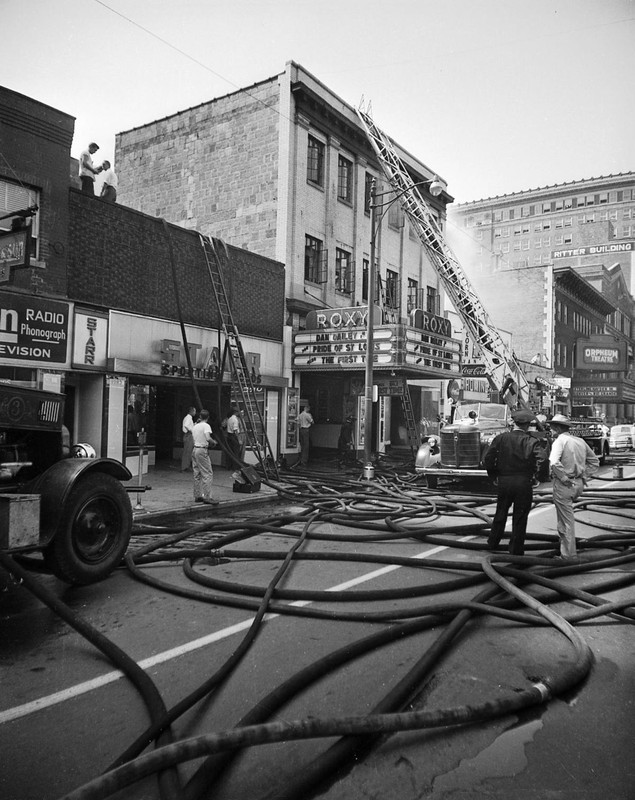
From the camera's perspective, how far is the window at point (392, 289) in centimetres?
2683

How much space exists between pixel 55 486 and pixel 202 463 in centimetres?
610

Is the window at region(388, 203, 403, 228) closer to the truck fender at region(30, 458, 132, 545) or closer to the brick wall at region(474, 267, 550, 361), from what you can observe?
the truck fender at region(30, 458, 132, 545)

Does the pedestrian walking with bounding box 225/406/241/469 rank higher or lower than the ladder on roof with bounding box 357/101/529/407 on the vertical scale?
lower

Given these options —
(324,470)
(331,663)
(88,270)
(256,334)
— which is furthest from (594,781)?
(256,334)

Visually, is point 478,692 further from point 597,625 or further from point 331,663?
point 597,625

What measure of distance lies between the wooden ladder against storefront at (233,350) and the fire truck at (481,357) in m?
4.75

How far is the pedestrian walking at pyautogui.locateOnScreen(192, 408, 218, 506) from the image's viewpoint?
1197cm

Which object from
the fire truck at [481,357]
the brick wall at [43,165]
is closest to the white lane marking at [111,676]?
the fire truck at [481,357]

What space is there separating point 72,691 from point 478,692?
2.73m

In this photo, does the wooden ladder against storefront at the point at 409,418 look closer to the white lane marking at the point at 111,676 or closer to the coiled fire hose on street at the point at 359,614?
the coiled fire hose on street at the point at 359,614

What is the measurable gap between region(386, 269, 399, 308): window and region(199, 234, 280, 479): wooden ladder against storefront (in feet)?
34.6

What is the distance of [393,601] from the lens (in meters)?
5.80

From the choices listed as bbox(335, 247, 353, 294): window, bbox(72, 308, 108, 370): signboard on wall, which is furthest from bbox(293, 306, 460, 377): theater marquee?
bbox(72, 308, 108, 370): signboard on wall

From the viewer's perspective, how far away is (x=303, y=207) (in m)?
21.6
